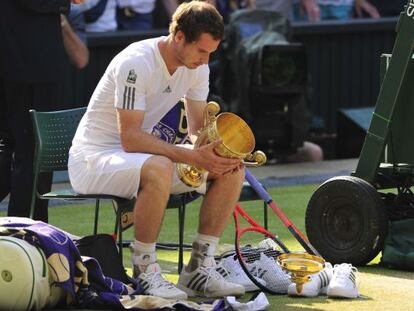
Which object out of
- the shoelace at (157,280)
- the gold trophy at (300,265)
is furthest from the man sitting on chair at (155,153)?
the gold trophy at (300,265)

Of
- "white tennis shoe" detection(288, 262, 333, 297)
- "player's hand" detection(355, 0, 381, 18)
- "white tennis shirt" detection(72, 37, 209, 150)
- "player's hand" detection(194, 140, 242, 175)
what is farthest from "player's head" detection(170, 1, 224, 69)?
"player's hand" detection(355, 0, 381, 18)

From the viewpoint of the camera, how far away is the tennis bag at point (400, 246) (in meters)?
7.09

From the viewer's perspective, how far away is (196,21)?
20.8 ft

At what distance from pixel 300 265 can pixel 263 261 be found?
0.24m

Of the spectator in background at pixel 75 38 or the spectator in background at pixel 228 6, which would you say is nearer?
the spectator in background at pixel 75 38

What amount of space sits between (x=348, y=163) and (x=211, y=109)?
5.89m

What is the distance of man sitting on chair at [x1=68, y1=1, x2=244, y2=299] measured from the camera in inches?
245

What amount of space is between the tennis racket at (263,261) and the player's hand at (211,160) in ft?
1.23

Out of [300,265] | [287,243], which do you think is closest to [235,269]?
[300,265]

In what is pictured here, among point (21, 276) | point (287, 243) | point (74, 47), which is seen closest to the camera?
point (21, 276)

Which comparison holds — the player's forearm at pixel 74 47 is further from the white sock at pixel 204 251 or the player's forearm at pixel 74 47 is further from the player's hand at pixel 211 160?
the player's hand at pixel 211 160

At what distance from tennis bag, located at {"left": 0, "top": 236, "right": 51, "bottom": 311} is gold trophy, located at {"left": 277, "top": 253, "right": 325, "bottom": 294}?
3.99 feet

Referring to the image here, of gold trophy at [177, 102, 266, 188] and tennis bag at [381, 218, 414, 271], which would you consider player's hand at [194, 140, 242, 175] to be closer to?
gold trophy at [177, 102, 266, 188]

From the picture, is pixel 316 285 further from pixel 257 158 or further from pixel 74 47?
pixel 74 47
